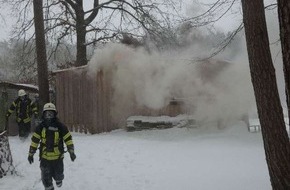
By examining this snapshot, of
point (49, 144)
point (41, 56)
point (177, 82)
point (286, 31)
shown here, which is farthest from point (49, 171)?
point (41, 56)

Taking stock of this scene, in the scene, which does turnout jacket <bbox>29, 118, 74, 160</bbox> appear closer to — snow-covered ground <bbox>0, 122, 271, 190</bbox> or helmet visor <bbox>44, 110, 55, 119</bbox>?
helmet visor <bbox>44, 110, 55, 119</bbox>

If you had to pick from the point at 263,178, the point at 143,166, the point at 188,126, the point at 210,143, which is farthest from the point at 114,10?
the point at 263,178

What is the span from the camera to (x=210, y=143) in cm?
1280

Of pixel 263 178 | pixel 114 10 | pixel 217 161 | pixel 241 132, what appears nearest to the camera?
pixel 263 178

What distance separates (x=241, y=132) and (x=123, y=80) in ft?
15.7

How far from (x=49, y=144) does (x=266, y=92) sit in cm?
391

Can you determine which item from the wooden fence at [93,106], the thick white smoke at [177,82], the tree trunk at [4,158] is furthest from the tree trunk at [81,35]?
the tree trunk at [4,158]

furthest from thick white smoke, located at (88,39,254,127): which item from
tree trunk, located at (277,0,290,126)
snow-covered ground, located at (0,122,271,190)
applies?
tree trunk, located at (277,0,290,126)

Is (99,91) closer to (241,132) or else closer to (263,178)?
(241,132)

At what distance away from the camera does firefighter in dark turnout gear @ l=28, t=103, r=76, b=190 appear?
776 cm

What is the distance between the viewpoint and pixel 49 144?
7.75m

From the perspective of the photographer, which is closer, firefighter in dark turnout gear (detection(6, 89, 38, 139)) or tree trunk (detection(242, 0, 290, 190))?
tree trunk (detection(242, 0, 290, 190))

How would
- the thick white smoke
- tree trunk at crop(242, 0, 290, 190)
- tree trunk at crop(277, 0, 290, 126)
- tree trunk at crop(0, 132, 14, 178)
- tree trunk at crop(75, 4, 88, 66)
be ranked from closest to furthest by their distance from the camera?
tree trunk at crop(277, 0, 290, 126), tree trunk at crop(242, 0, 290, 190), tree trunk at crop(0, 132, 14, 178), the thick white smoke, tree trunk at crop(75, 4, 88, 66)

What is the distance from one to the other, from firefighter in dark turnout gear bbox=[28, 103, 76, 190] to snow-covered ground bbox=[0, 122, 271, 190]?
0.88 m
